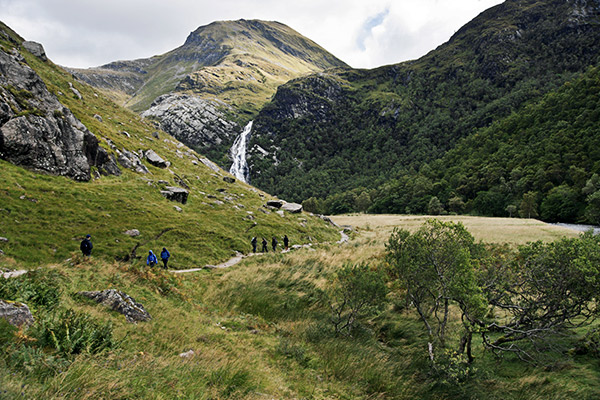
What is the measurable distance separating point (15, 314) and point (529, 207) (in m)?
123

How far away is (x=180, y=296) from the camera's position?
536 inches

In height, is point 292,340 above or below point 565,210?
above

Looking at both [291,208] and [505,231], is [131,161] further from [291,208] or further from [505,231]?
[505,231]

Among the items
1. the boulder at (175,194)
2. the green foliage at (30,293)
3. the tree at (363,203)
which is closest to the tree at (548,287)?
the green foliage at (30,293)

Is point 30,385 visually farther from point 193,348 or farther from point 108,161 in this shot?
point 108,161

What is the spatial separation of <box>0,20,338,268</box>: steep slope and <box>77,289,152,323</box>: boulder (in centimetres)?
859

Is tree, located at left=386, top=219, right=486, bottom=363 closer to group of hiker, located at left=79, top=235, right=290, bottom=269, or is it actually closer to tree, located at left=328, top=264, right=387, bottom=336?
tree, located at left=328, top=264, right=387, bottom=336

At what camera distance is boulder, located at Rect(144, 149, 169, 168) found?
44.9m

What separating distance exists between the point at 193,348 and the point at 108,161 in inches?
1444

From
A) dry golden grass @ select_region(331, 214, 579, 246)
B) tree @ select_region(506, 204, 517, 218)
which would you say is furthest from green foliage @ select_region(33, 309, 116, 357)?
tree @ select_region(506, 204, 517, 218)

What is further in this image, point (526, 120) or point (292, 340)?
point (526, 120)

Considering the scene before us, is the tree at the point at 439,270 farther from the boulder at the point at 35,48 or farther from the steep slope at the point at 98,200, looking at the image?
the boulder at the point at 35,48

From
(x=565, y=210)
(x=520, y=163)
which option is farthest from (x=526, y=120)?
(x=565, y=210)

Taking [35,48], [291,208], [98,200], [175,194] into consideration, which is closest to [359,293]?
[98,200]
